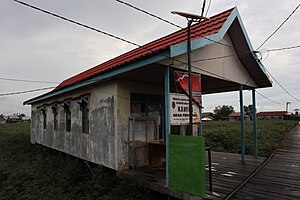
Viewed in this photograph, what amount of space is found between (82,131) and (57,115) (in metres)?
3.14

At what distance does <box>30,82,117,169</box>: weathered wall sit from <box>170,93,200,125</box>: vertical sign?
232cm

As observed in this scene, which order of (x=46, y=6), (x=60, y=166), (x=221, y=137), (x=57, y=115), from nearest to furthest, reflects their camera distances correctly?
1. (x=46, y=6)
2. (x=60, y=166)
3. (x=57, y=115)
4. (x=221, y=137)

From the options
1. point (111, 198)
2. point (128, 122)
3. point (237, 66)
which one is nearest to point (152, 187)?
point (111, 198)

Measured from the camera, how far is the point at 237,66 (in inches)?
292

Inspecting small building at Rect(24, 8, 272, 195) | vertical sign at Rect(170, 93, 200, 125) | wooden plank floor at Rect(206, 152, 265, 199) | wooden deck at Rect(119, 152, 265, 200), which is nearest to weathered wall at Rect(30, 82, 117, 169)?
small building at Rect(24, 8, 272, 195)

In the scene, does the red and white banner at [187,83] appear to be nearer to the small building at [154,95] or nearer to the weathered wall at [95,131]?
the small building at [154,95]

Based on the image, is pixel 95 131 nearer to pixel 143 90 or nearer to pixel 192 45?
pixel 143 90

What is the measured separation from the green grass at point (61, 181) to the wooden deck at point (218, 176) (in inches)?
10.7

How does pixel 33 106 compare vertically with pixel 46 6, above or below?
below

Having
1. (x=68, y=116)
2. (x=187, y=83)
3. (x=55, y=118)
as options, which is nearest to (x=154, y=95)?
(x=187, y=83)

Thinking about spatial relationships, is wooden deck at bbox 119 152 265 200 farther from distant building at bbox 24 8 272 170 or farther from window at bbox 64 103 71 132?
window at bbox 64 103 71 132

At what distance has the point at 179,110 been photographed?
15.9ft

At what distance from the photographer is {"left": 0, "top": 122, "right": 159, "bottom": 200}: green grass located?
534cm

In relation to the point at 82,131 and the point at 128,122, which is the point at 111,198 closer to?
the point at 128,122
